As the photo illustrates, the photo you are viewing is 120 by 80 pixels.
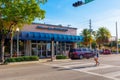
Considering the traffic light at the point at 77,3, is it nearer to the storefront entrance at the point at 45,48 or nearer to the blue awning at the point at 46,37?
the blue awning at the point at 46,37

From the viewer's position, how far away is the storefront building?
31.4 m

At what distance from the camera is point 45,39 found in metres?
32.8

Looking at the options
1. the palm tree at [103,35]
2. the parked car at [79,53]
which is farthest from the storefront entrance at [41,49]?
the palm tree at [103,35]

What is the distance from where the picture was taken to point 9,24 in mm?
24359

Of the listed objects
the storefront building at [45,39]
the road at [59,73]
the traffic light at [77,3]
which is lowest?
the road at [59,73]

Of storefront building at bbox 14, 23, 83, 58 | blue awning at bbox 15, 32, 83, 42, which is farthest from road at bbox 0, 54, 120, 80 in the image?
storefront building at bbox 14, 23, 83, 58

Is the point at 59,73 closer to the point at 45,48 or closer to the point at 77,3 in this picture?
the point at 77,3

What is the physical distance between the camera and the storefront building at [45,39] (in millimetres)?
31388

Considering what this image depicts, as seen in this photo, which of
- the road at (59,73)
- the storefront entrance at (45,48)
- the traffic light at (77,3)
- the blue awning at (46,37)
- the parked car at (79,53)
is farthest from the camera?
the storefront entrance at (45,48)

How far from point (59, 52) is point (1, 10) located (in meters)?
16.8

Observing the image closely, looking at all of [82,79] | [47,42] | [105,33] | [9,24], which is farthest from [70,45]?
[105,33]

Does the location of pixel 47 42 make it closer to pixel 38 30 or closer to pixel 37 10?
pixel 38 30

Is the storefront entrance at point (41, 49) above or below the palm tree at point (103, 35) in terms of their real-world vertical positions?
below

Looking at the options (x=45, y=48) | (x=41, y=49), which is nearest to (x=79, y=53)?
(x=45, y=48)
